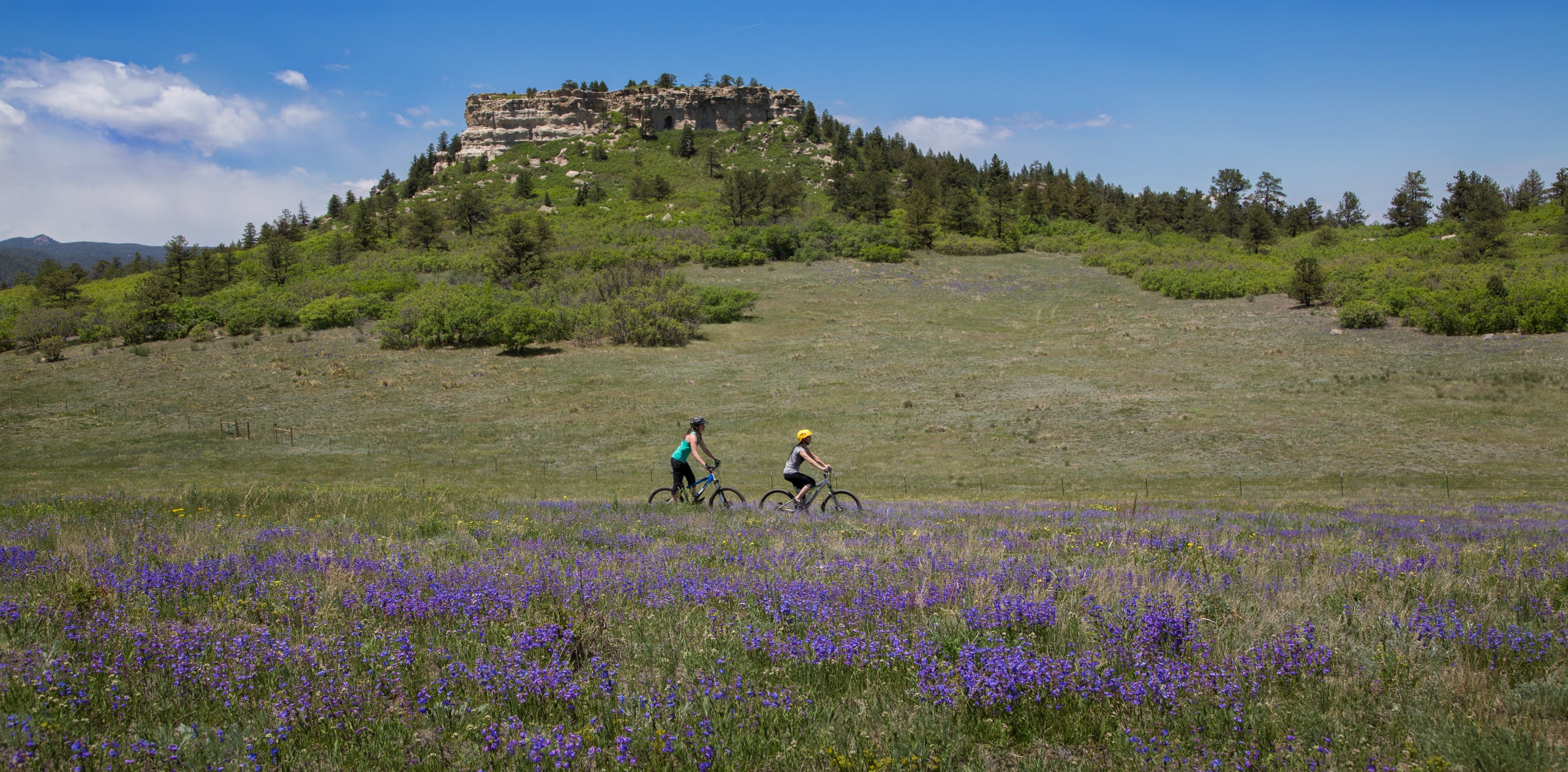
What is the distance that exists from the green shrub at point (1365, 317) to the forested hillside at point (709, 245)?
166mm

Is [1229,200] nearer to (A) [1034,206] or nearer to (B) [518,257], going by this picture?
(A) [1034,206]

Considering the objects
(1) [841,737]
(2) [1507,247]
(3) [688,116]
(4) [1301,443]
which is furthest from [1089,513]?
(3) [688,116]

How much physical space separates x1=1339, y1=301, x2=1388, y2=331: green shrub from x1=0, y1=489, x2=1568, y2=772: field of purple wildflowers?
5329 cm

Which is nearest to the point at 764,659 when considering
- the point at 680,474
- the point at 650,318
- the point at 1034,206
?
the point at 680,474

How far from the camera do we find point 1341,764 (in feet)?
12.0

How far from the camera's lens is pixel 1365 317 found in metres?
51.3

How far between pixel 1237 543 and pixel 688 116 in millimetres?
172165

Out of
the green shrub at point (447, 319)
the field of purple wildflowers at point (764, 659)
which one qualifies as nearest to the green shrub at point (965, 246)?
the green shrub at point (447, 319)

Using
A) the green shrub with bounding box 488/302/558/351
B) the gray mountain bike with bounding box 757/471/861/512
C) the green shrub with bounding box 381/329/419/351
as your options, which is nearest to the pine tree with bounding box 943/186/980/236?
the green shrub with bounding box 488/302/558/351

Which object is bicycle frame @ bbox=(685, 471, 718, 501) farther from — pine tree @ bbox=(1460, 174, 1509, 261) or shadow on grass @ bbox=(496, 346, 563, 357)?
pine tree @ bbox=(1460, 174, 1509, 261)

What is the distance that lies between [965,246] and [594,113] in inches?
4239

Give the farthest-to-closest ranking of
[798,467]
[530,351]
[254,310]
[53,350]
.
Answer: [254,310] < [53,350] < [530,351] < [798,467]

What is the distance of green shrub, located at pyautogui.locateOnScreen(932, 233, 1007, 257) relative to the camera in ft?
316

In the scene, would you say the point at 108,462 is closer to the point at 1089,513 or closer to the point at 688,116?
the point at 1089,513
